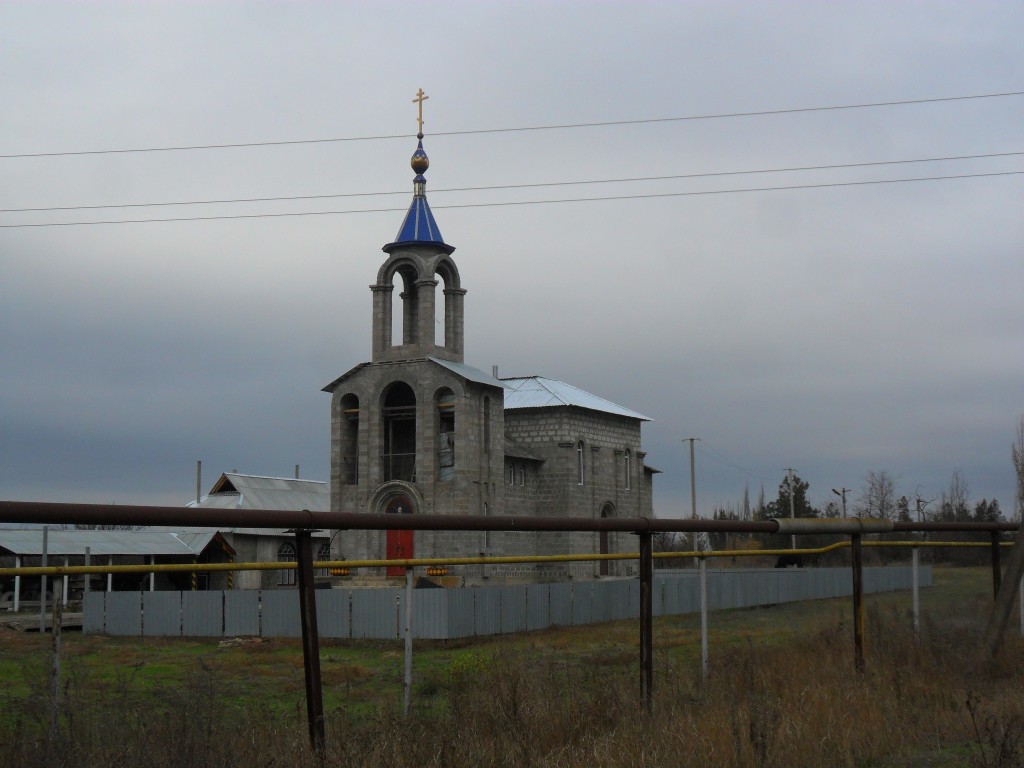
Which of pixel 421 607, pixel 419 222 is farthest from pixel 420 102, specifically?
pixel 421 607

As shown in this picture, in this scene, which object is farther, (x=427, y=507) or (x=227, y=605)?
(x=427, y=507)

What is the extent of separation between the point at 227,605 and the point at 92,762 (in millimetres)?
13301

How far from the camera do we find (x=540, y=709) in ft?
27.7

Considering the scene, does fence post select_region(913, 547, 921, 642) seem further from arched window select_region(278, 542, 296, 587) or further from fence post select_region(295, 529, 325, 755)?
arched window select_region(278, 542, 296, 587)

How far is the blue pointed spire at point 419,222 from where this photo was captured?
41594 mm

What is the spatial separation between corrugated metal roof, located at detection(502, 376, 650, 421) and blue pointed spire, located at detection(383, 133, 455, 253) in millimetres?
9566

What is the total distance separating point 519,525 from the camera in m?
8.18

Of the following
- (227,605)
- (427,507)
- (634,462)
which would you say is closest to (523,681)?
(227,605)

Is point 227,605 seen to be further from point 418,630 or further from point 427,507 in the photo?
point 427,507

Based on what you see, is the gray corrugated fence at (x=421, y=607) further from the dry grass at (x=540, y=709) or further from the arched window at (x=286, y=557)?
the arched window at (x=286, y=557)

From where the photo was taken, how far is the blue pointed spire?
136ft

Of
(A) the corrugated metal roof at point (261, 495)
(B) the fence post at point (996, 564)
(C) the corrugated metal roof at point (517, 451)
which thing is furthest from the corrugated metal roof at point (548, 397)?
(B) the fence post at point (996, 564)

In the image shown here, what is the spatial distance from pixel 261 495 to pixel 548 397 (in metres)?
18.8

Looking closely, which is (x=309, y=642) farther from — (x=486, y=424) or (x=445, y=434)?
(x=486, y=424)
